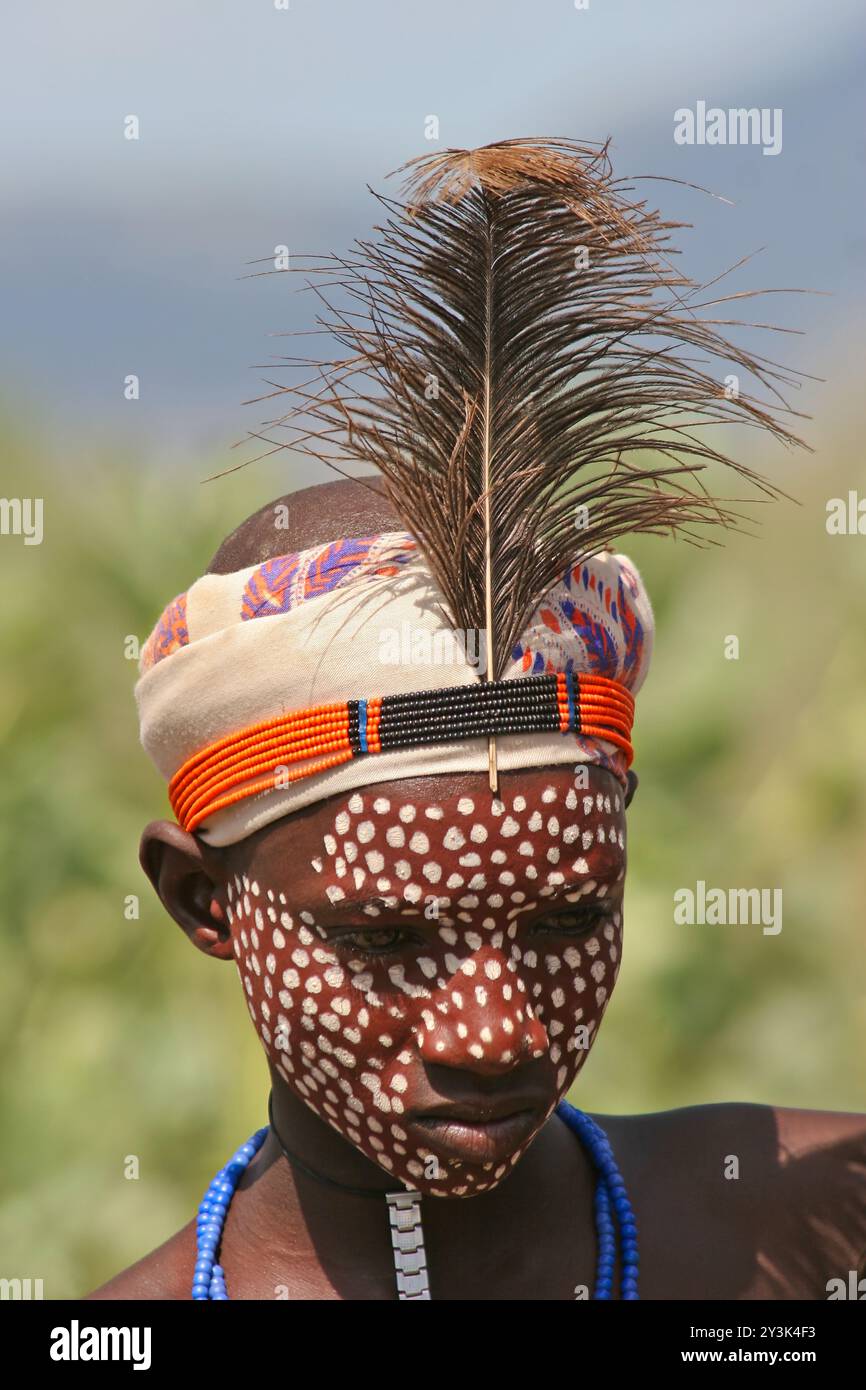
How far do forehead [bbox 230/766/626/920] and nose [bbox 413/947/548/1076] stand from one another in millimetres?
100

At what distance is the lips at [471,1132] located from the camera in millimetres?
2115

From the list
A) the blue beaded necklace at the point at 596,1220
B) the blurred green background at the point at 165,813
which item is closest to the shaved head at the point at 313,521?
the blue beaded necklace at the point at 596,1220

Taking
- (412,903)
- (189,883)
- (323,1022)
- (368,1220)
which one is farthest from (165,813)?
(412,903)

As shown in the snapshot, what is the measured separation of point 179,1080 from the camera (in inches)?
202

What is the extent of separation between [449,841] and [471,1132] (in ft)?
1.30

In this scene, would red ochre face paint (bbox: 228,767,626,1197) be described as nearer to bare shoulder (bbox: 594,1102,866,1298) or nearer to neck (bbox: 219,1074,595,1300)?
neck (bbox: 219,1074,595,1300)

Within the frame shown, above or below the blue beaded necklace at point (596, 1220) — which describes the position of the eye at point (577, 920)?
above

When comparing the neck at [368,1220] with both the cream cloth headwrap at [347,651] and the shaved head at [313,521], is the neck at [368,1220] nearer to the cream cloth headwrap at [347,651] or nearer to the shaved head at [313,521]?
the cream cloth headwrap at [347,651]

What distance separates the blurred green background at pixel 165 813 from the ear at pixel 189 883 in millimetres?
2592

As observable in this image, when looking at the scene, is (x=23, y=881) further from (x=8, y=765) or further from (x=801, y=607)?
(x=801, y=607)

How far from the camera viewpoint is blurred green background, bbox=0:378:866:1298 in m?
5.08

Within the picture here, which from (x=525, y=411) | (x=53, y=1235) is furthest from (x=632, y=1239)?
(x=53, y=1235)

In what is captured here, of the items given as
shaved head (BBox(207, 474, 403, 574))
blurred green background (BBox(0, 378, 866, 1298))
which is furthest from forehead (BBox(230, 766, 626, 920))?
blurred green background (BBox(0, 378, 866, 1298))

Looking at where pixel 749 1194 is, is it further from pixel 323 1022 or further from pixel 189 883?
pixel 189 883
